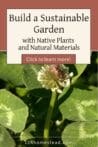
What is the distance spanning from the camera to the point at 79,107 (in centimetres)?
124

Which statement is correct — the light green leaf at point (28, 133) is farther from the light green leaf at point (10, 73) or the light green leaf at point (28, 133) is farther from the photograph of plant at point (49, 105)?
the light green leaf at point (10, 73)

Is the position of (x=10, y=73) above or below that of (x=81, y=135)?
above

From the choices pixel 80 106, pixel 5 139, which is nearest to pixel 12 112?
pixel 5 139

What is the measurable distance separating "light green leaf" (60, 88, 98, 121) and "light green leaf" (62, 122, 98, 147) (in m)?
0.02

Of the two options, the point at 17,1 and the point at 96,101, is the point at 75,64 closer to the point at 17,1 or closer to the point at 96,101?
the point at 96,101

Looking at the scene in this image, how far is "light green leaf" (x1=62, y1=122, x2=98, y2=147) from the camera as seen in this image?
3.93 feet

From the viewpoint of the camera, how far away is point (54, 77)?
125 centimetres

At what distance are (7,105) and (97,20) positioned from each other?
0.37 meters

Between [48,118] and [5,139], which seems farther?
[48,118]

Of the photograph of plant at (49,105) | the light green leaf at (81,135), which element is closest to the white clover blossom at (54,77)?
the photograph of plant at (49,105)

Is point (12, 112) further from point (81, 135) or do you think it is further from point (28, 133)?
point (81, 135)

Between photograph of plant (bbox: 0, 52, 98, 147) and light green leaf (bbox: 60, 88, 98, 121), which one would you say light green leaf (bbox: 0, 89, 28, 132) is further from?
light green leaf (bbox: 60, 88, 98, 121)

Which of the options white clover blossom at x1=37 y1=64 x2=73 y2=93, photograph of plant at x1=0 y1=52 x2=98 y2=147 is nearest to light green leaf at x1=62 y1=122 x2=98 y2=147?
photograph of plant at x1=0 y1=52 x2=98 y2=147

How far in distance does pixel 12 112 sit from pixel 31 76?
12 centimetres
